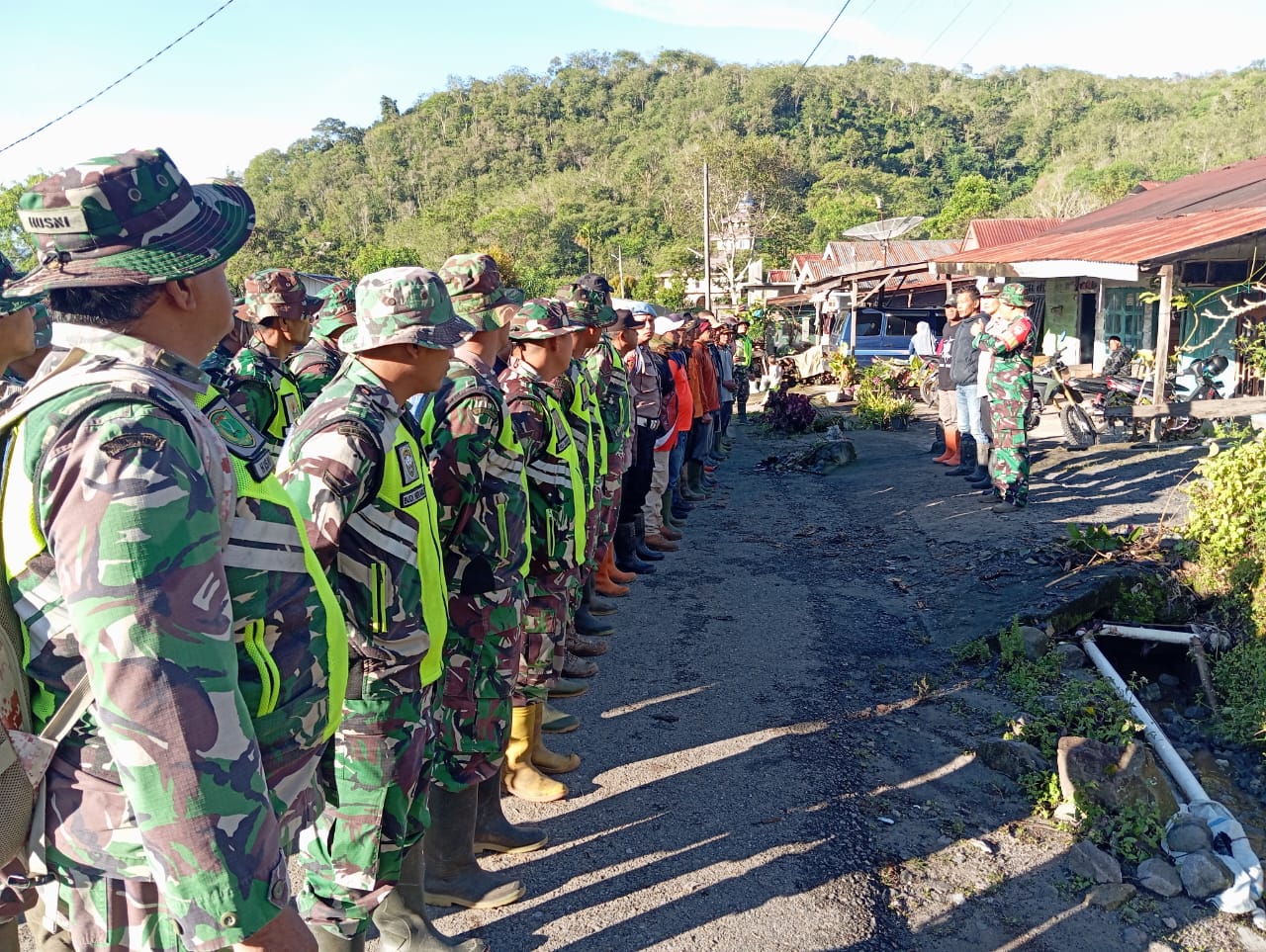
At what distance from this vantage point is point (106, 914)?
149 centimetres

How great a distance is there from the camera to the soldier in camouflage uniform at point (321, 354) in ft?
15.4

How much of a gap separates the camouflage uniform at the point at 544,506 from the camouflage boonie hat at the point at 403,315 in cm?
126

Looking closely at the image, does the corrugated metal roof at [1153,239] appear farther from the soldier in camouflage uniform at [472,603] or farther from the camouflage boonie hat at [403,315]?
the camouflage boonie hat at [403,315]

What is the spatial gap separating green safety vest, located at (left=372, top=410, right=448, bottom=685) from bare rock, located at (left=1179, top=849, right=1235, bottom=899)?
2701 mm

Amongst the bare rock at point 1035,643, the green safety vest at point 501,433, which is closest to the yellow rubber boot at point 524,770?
the green safety vest at point 501,433

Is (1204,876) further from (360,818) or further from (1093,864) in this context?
(360,818)

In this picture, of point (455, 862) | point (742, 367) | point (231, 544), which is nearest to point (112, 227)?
point (231, 544)

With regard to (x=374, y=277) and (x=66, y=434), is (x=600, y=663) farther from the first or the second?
(x=66, y=434)

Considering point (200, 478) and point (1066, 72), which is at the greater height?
point (1066, 72)

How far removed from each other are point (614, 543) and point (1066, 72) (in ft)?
442

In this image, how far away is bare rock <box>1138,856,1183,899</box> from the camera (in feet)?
10.3

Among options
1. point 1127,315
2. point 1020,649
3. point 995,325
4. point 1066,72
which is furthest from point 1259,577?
point 1066,72

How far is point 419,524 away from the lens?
2.33 metres

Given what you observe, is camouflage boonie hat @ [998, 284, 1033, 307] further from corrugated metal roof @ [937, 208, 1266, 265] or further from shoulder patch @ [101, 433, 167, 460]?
shoulder patch @ [101, 433, 167, 460]
